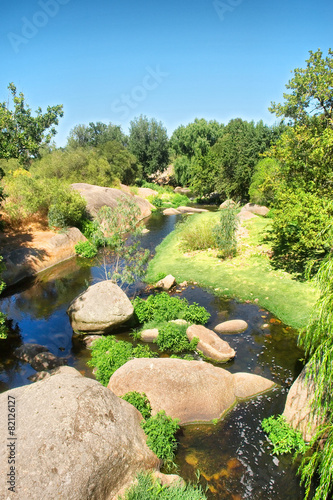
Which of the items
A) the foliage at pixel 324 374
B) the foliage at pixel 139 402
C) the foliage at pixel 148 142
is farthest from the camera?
the foliage at pixel 148 142

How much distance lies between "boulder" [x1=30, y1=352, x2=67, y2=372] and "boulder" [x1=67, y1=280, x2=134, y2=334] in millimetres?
1900

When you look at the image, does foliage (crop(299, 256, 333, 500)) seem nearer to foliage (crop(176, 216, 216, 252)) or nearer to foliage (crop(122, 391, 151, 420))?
foliage (crop(122, 391, 151, 420))

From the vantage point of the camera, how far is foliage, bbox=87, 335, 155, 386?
10.1 meters

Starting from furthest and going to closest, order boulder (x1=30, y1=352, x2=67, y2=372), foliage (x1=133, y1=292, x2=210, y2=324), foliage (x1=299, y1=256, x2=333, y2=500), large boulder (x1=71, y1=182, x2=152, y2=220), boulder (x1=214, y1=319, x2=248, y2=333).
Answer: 1. large boulder (x1=71, y1=182, x2=152, y2=220)
2. foliage (x1=133, y1=292, x2=210, y2=324)
3. boulder (x1=214, y1=319, x2=248, y2=333)
4. boulder (x1=30, y1=352, x2=67, y2=372)
5. foliage (x1=299, y1=256, x2=333, y2=500)

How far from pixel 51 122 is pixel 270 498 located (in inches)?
659

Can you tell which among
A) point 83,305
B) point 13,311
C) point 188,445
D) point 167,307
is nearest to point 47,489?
point 188,445

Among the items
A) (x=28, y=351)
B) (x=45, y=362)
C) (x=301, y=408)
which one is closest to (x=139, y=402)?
(x=301, y=408)

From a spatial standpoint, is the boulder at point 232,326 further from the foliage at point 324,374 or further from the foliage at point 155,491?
the foliage at point 155,491

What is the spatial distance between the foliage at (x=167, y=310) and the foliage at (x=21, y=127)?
29.8 feet

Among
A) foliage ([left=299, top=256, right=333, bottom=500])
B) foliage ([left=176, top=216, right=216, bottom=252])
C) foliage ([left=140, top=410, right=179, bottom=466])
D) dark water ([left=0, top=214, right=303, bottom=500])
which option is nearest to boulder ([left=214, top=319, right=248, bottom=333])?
dark water ([left=0, top=214, right=303, bottom=500])

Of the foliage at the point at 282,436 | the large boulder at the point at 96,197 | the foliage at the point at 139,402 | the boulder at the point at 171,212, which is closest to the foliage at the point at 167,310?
the foliage at the point at 139,402

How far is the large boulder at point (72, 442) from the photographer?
5.15 meters

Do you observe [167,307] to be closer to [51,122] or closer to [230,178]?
[51,122]

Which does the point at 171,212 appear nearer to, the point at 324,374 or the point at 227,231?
the point at 227,231
